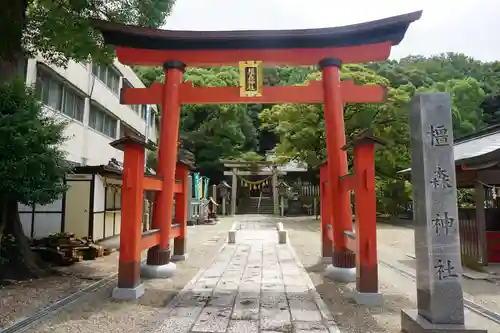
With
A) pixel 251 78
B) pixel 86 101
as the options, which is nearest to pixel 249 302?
pixel 251 78

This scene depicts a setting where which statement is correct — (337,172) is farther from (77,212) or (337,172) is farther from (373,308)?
(77,212)

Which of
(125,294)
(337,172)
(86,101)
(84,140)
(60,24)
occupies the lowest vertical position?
(125,294)

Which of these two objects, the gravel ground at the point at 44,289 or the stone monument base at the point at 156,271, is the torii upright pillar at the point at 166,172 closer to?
the stone monument base at the point at 156,271

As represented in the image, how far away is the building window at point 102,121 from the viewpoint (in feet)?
62.3

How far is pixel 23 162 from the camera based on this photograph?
7.17m

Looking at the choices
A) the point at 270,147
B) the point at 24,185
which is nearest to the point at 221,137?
the point at 270,147

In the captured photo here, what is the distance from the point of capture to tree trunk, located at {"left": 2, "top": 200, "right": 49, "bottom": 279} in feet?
26.3

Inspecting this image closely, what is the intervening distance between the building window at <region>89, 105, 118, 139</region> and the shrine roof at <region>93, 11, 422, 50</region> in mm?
11006

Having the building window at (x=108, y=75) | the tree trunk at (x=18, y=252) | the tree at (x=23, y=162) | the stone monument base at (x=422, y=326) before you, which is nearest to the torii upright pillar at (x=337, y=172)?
the stone monument base at (x=422, y=326)

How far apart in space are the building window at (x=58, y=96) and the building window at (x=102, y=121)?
1428mm

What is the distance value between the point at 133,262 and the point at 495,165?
29.0 ft

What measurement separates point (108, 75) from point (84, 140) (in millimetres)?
4819

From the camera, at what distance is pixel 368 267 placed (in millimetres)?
6379

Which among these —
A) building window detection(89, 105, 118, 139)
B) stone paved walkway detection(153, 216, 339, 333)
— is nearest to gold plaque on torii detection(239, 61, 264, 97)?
stone paved walkway detection(153, 216, 339, 333)
